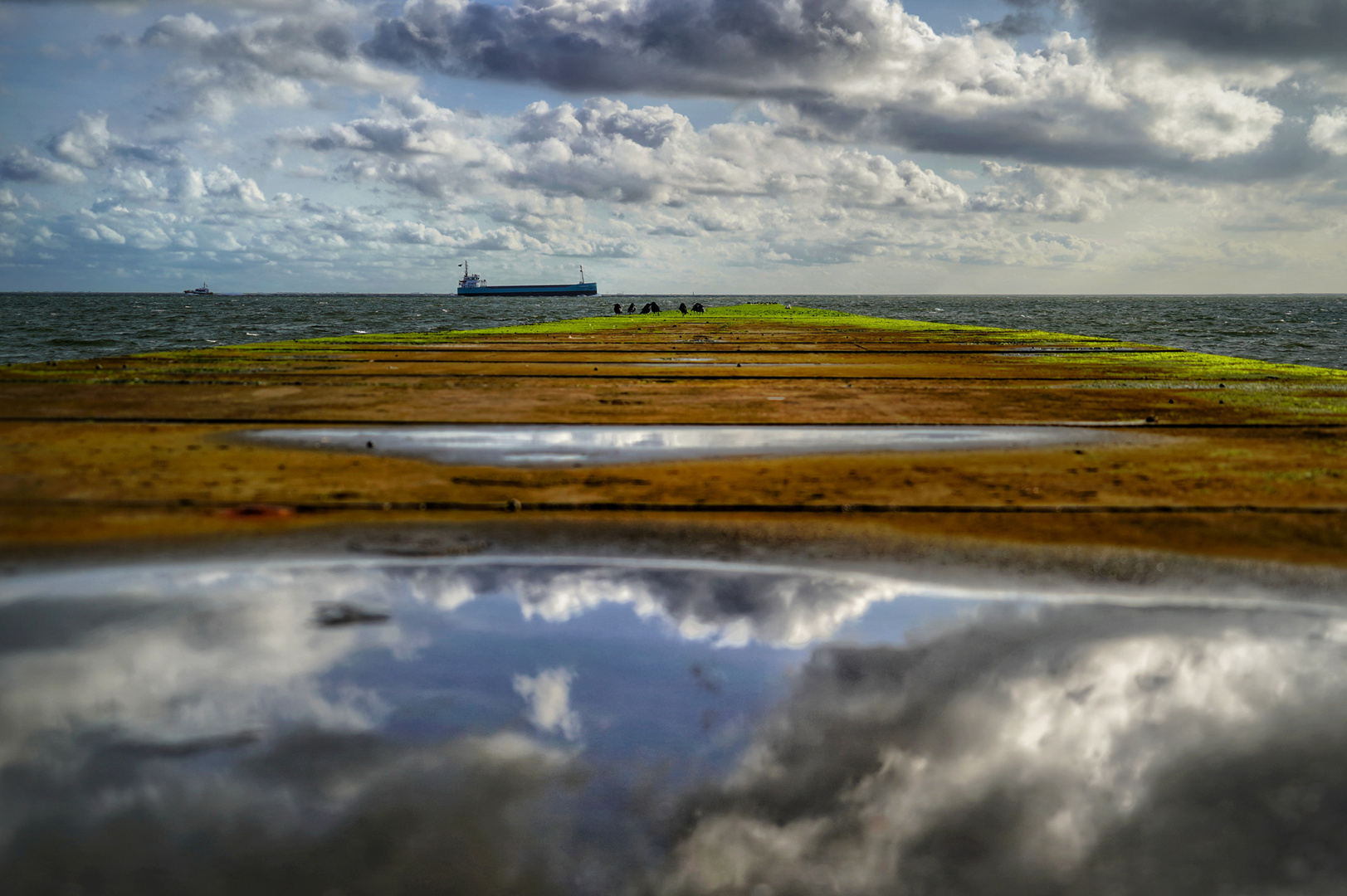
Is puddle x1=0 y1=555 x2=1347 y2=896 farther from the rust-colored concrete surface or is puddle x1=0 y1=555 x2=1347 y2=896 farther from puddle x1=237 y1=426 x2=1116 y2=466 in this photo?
puddle x1=237 y1=426 x2=1116 y2=466

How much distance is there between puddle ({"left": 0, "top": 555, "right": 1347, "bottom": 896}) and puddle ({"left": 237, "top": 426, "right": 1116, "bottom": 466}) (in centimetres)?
434

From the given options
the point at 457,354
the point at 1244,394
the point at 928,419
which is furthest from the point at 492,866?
the point at 457,354

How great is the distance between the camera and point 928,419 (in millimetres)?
12883

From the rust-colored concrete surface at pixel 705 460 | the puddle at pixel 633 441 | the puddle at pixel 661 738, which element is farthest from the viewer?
the puddle at pixel 633 441

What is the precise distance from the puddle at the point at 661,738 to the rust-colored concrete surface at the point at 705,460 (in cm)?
162

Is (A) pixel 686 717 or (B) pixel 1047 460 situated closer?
(A) pixel 686 717

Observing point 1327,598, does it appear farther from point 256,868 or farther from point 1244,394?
point 1244,394

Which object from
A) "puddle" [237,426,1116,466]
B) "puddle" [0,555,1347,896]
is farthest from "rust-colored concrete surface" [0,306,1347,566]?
"puddle" [0,555,1347,896]

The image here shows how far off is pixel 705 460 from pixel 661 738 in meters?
6.07

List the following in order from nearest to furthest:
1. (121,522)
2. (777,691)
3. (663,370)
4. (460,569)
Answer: (777,691) < (460,569) < (121,522) < (663,370)

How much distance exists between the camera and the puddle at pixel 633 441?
9938 mm

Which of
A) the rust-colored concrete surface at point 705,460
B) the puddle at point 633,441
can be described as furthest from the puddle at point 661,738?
the puddle at point 633,441

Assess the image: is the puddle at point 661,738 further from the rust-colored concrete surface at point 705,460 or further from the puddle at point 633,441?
the puddle at point 633,441

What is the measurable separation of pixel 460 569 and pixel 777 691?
2.55 meters
